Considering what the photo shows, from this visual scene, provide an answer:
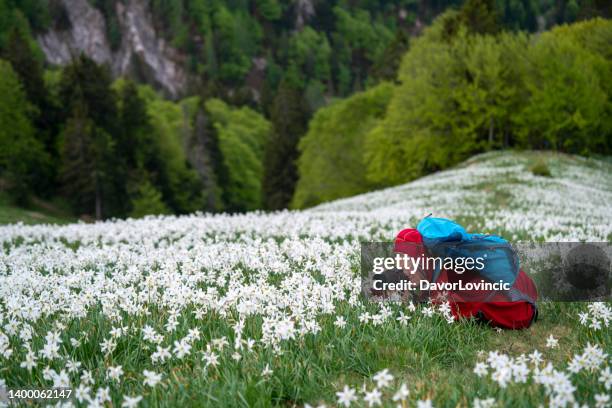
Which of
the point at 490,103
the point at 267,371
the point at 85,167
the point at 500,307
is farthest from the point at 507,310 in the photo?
the point at 85,167

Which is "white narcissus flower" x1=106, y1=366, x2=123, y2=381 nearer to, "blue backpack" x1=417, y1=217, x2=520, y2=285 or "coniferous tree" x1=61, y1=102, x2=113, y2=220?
"blue backpack" x1=417, y1=217, x2=520, y2=285

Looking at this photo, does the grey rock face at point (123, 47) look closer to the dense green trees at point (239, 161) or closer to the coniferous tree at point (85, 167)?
the dense green trees at point (239, 161)

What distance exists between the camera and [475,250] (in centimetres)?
529

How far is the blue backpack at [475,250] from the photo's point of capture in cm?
515

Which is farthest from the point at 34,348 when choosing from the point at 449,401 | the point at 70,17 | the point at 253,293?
the point at 70,17

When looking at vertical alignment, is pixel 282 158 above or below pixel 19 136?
below

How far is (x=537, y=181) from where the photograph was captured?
26.2 metres

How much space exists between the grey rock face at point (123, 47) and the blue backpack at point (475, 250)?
17272 centimetres

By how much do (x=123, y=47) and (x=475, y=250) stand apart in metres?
212

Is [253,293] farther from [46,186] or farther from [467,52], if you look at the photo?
[46,186]

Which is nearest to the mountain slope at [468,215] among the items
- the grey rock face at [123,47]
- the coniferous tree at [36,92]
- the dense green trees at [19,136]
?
the dense green trees at [19,136]

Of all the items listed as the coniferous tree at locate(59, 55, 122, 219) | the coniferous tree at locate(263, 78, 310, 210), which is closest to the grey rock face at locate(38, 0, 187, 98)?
the coniferous tree at locate(263, 78, 310, 210)

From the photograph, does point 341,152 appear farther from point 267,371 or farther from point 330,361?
point 267,371

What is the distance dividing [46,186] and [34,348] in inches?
2286
